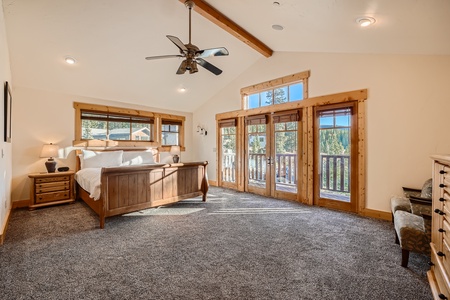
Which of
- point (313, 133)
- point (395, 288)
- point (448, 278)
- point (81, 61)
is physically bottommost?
point (395, 288)

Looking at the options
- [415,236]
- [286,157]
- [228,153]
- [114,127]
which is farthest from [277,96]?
[114,127]

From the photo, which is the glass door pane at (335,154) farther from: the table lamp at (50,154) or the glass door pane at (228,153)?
the table lamp at (50,154)

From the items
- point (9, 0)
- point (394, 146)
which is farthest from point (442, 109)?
point (9, 0)

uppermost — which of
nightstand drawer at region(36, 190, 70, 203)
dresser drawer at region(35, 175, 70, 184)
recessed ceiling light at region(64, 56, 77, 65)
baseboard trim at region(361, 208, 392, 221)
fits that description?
recessed ceiling light at region(64, 56, 77, 65)

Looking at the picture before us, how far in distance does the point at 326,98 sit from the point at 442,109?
168 centimetres

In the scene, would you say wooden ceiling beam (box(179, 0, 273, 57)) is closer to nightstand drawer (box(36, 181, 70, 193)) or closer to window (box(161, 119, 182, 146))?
window (box(161, 119, 182, 146))

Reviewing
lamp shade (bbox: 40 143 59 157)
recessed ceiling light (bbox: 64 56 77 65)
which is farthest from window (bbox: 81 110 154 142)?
recessed ceiling light (bbox: 64 56 77 65)

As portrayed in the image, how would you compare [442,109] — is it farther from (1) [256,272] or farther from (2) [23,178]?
(2) [23,178]

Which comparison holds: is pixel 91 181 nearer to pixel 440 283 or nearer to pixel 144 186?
pixel 144 186

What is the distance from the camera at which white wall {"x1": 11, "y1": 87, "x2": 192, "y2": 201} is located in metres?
4.41

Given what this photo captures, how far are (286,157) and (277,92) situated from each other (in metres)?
1.59

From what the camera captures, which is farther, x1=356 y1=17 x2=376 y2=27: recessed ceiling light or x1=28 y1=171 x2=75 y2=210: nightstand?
x1=28 y1=171 x2=75 y2=210: nightstand

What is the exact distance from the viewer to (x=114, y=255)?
7.90ft

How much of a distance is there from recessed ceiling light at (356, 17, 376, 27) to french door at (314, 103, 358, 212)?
5.01 ft
